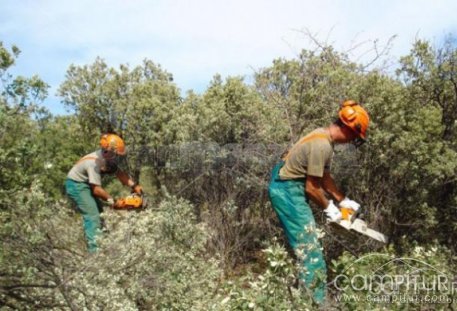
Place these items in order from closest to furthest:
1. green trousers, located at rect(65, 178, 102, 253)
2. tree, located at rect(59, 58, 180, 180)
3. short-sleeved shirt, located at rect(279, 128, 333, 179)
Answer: short-sleeved shirt, located at rect(279, 128, 333, 179) < green trousers, located at rect(65, 178, 102, 253) < tree, located at rect(59, 58, 180, 180)

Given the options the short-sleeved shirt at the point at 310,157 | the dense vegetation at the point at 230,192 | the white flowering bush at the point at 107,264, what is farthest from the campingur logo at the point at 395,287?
the white flowering bush at the point at 107,264

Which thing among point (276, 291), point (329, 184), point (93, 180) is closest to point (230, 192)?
point (93, 180)

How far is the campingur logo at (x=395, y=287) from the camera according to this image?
10.4 feet

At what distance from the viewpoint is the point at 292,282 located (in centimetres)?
329

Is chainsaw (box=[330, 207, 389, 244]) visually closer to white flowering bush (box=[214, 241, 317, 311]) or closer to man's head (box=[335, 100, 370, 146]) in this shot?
man's head (box=[335, 100, 370, 146])

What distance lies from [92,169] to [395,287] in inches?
148

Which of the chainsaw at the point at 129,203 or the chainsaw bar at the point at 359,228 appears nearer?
the chainsaw bar at the point at 359,228

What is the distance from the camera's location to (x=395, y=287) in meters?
3.22

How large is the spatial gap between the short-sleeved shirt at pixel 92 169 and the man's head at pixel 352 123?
2.85 meters

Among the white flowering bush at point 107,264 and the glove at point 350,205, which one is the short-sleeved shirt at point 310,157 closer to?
the glove at point 350,205

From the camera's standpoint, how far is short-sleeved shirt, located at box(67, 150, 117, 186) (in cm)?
603

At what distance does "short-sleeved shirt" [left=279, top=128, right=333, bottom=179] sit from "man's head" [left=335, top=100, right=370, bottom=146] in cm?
11

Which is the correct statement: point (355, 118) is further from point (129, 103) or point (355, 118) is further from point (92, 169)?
point (129, 103)

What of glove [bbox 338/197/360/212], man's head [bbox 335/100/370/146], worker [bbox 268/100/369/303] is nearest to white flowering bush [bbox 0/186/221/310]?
worker [bbox 268/100/369/303]
